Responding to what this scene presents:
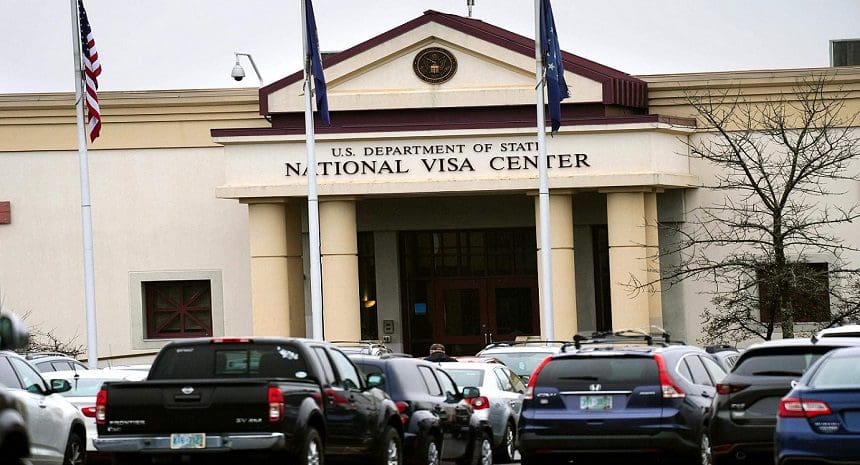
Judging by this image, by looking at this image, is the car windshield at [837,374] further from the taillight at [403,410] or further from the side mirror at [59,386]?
the side mirror at [59,386]

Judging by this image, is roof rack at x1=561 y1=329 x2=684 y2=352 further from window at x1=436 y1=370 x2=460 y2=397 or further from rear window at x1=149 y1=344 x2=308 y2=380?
rear window at x1=149 y1=344 x2=308 y2=380

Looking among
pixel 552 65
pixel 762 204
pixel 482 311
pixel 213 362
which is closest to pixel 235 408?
pixel 213 362

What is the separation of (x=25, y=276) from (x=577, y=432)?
88.5 feet

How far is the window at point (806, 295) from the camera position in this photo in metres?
35.8

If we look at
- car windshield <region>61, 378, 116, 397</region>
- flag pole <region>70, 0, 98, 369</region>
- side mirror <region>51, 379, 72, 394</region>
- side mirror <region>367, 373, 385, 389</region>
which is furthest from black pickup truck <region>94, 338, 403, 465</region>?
flag pole <region>70, 0, 98, 369</region>

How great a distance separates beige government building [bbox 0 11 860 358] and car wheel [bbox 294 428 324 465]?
847 inches

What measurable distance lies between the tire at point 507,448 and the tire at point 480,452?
143cm

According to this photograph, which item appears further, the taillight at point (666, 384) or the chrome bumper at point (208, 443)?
the taillight at point (666, 384)

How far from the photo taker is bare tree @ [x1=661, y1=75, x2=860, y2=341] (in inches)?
1526

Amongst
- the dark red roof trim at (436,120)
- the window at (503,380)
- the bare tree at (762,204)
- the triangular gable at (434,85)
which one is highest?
the triangular gable at (434,85)

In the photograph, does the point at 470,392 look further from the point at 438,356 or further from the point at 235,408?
the point at 438,356

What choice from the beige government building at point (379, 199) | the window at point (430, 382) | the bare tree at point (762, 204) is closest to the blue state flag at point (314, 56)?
the beige government building at point (379, 199)

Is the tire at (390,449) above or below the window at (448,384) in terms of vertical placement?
below

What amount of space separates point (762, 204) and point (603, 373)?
2260 cm
